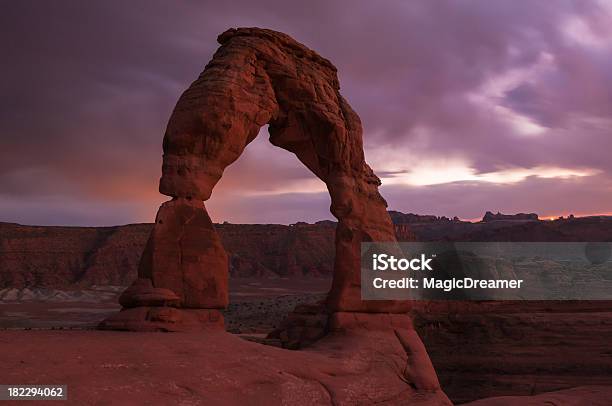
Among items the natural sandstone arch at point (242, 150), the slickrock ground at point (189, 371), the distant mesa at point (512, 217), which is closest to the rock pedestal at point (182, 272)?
the natural sandstone arch at point (242, 150)

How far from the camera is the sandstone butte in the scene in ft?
27.3

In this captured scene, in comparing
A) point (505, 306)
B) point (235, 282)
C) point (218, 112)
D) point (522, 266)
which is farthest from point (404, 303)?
point (235, 282)

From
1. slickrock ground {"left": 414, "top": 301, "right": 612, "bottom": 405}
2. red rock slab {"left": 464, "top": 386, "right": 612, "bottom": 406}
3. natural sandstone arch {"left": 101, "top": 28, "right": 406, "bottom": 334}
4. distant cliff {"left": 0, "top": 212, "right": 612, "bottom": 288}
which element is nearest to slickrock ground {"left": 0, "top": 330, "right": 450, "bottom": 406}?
natural sandstone arch {"left": 101, "top": 28, "right": 406, "bottom": 334}

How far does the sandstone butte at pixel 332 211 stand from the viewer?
833 cm

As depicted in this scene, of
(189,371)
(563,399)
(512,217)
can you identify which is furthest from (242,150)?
(512,217)

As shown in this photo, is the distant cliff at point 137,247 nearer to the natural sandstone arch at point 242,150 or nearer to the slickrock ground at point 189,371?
the natural sandstone arch at point 242,150

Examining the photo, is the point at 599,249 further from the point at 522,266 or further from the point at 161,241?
the point at 161,241

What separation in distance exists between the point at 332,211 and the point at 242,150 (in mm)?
2469

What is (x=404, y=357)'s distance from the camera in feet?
33.7

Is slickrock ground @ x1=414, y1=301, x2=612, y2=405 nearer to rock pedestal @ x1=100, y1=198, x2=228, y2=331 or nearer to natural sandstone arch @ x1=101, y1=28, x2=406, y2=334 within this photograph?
natural sandstone arch @ x1=101, y1=28, x2=406, y2=334

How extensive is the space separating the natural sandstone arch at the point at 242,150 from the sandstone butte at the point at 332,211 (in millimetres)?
20

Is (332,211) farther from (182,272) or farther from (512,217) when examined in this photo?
(512,217)

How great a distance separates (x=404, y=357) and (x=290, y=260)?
191 feet

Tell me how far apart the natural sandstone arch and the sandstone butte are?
2 centimetres
